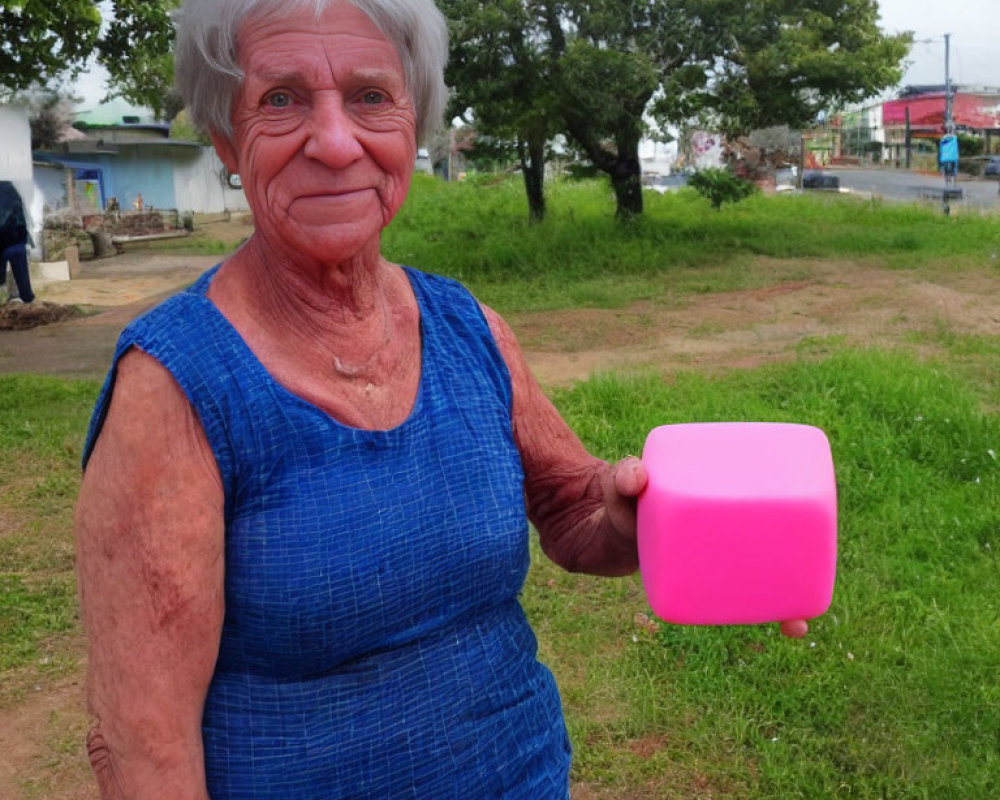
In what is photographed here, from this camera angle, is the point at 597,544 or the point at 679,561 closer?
the point at 679,561

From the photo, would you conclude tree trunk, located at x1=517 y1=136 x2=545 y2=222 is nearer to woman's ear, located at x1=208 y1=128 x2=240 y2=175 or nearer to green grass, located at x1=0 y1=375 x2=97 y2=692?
green grass, located at x1=0 y1=375 x2=97 y2=692

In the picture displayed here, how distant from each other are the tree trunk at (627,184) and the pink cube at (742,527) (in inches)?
503

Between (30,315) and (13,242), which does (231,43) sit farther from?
(13,242)

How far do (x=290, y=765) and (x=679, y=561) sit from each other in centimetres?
51

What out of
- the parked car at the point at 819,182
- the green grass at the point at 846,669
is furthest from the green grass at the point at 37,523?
the parked car at the point at 819,182

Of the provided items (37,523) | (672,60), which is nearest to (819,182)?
(672,60)

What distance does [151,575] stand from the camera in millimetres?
1064

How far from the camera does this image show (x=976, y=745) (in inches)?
→ 114

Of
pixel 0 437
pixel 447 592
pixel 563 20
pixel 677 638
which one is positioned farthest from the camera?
pixel 563 20

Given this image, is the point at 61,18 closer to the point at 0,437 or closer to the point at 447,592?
the point at 0,437

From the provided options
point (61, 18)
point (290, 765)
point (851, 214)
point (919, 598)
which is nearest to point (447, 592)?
point (290, 765)

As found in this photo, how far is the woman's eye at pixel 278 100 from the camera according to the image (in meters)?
1.21

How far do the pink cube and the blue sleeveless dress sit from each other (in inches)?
7.6

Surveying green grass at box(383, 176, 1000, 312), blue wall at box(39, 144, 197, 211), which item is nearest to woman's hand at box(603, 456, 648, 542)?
green grass at box(383, 176, 1000, 312)
